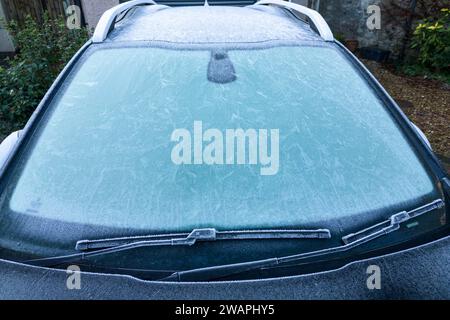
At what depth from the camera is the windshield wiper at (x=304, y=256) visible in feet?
3.47

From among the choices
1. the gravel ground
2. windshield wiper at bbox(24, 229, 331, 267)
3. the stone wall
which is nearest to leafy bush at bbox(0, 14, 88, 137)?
windshield wiper at bbox(24, 229, 331, 267)

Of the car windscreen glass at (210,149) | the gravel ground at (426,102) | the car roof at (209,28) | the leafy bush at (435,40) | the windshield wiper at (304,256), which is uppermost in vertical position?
the car roof at (209,28)

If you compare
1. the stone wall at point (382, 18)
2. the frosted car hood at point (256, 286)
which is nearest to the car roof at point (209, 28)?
the frosted car hood at point (256, 286)

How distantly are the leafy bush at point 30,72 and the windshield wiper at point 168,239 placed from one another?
2.82 m

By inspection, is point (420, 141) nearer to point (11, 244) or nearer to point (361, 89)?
point (361, 89)

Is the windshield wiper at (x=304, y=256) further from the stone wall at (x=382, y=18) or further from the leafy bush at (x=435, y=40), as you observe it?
the stone wall at (x=382, y=18)

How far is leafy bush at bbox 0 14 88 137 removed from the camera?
11.3 feet

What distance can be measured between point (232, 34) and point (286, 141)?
32.8 inches

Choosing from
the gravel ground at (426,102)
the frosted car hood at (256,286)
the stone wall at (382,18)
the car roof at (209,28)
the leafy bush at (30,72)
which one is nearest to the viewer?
the frosted car hood at (256,286)

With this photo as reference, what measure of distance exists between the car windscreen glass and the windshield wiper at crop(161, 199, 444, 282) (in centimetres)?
A: 7

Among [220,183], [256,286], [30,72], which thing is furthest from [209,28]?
[30,72]

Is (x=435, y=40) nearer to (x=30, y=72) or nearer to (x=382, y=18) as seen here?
(x=382, y=18)

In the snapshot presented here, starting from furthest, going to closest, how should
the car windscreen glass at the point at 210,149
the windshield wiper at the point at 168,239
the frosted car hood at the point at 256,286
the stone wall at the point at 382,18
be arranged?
the stone wall at the point at 382,18, the car windscreen glass at the point at 210,149, the windshield wiper at the point at 168,239, the frosted car hood at the point at 256,286
